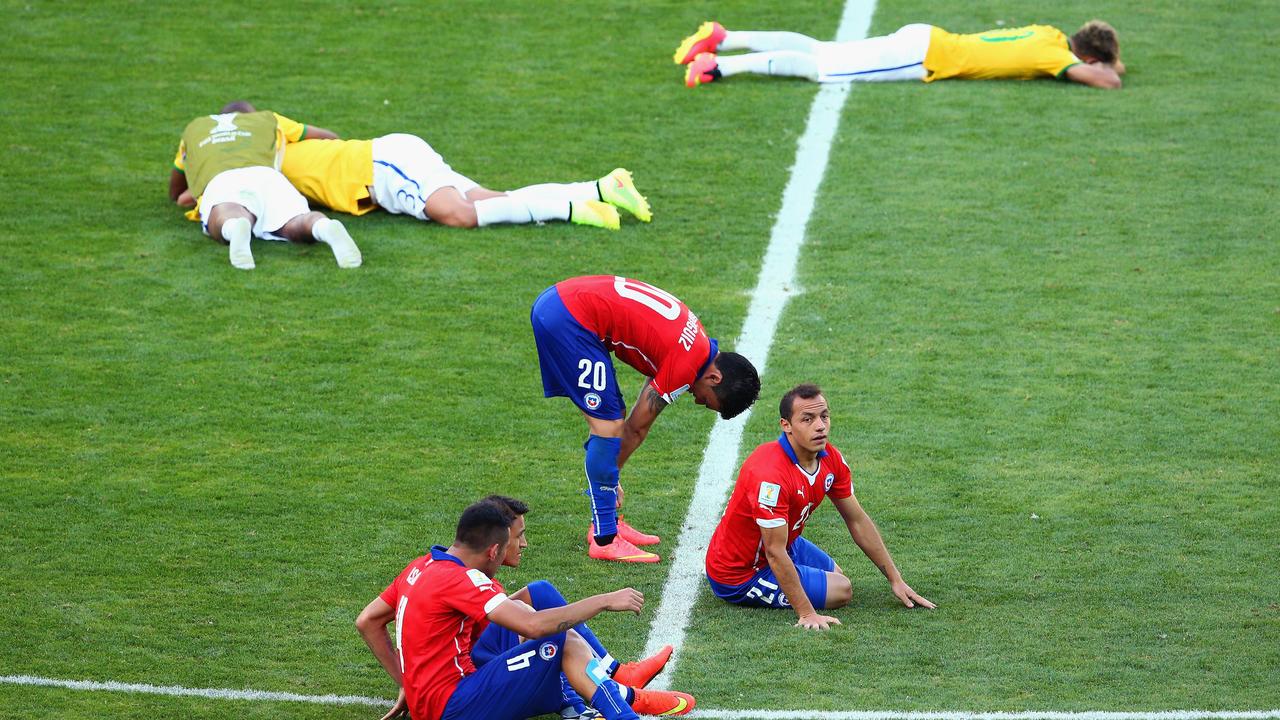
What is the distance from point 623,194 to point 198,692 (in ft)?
19.5

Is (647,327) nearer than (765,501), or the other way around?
(765,501)

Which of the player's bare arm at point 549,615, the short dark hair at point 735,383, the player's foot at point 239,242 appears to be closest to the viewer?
the player's bare arm at point 549,615

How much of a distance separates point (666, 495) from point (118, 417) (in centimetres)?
321

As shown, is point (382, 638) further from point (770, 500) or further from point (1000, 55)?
Answer: point (1000, 55)

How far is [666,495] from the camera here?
25.7ft

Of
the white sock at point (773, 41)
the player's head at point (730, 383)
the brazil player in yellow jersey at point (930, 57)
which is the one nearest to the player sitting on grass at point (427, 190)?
the brazil player in yellow jersey at point (930, 57)

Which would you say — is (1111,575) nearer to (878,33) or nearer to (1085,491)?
(1085,491)

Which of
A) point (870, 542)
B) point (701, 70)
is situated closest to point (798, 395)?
point (870, 542)

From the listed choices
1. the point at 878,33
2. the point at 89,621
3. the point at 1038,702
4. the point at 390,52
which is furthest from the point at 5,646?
the point at 878,33

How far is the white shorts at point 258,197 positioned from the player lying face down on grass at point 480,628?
573 centimetres

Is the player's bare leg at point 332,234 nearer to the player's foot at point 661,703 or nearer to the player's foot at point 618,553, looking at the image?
the player's foot at point 618,553

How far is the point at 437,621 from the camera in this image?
5375 millimetres

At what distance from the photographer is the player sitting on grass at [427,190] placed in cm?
1108

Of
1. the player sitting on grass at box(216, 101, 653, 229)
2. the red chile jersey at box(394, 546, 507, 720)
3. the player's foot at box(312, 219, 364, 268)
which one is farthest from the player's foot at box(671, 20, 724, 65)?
the red chile jersey at box(394, 546, 507, 720)
